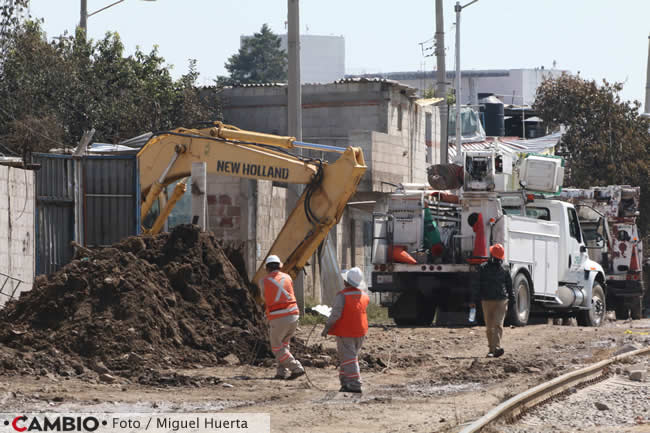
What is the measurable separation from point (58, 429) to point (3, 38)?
27868 millimetres

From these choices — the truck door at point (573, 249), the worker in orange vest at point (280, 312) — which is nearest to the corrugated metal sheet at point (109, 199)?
the worker in orange vest at point (280, 312)

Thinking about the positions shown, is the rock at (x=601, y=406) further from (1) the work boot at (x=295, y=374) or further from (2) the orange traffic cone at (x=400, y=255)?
(2) the orange traffic cone at (x=400, y=255)

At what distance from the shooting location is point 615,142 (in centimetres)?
4531

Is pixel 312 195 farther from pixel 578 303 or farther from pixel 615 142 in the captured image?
pixel 615 142

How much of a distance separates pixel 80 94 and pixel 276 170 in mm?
16726

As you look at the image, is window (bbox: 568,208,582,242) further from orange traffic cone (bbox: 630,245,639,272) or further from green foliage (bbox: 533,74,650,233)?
green foliage (bbox: 533,74,650,233)

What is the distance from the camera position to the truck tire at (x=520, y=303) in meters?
21.7

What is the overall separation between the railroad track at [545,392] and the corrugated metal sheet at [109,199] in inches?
387

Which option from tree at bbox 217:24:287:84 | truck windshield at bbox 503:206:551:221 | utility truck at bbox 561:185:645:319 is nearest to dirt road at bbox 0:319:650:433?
truck windshield at bbox 503:206:551:221

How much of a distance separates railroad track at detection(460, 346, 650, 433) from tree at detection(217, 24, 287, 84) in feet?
331

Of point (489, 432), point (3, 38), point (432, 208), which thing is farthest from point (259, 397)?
point (3, 38)

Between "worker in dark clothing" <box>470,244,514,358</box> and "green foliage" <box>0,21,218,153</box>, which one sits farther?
"green foliage" <box>0,21,218,153</box>

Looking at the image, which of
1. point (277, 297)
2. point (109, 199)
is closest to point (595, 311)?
point (109, 199)

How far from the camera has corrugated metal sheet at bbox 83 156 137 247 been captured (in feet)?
70.3
